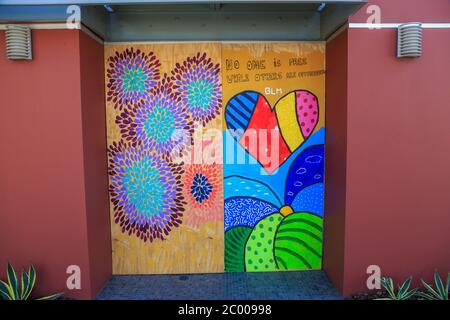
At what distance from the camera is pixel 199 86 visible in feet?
15.1

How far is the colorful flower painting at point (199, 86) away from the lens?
460 cm

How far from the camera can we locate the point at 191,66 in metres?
4.59

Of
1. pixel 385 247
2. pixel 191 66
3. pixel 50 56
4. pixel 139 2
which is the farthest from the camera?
pixel 191 66

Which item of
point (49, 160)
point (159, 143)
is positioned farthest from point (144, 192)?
point (49, 160)

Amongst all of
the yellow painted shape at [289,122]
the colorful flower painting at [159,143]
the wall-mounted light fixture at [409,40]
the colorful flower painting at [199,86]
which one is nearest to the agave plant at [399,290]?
the yellow painted shape at [289,122]

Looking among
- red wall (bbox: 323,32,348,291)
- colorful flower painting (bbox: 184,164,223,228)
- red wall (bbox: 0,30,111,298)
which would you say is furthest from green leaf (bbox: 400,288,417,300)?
red wall (bbox: 0,30,111,298)

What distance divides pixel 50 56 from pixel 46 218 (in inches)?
72.4

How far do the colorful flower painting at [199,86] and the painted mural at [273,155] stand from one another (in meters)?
0.15

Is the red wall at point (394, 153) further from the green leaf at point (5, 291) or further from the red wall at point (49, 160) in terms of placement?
the green leaf at point (5, 291)

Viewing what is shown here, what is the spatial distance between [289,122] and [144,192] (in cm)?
223

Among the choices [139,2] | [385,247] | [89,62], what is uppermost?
[139,2]

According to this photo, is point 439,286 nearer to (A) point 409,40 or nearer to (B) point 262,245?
(B) point 262,245
